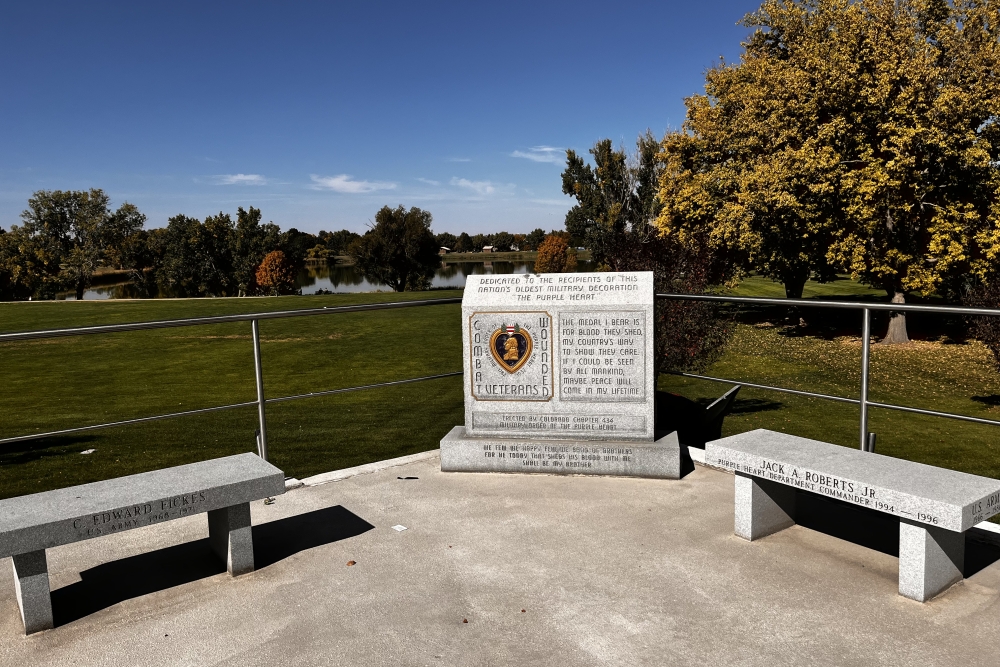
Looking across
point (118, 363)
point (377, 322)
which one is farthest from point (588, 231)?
point (118, 363)

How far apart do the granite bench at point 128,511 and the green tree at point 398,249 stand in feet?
200

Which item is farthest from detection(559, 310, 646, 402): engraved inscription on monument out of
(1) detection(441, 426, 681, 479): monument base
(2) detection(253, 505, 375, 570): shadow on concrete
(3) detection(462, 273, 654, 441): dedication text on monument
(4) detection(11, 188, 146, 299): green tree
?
(4) detection(11, 188, 146, 299): green tree

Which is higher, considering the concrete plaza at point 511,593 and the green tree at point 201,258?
the green tree at point 201,258

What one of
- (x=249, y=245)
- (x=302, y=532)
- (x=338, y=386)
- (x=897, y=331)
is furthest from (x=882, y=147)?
(x=249, y=245)

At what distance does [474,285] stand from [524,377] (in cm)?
94

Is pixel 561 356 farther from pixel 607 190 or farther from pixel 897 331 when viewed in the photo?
pixel 607 190

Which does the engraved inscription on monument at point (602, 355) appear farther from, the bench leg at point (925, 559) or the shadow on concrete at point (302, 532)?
the bench leg at point (925, 559)

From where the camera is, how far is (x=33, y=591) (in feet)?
12.7

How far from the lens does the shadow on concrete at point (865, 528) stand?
15.0 feet

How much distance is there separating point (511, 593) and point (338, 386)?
17401 mm

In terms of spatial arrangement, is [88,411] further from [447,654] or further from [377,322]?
[377,322]

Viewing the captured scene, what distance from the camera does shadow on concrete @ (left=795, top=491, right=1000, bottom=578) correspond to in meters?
4.56

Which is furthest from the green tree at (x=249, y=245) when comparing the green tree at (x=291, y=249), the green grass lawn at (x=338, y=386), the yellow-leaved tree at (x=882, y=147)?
the yellow-leaved tree at (x=882, y=147)

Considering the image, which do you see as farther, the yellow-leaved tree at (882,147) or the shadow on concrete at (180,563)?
the yellow-leaved tree at (882,147)
